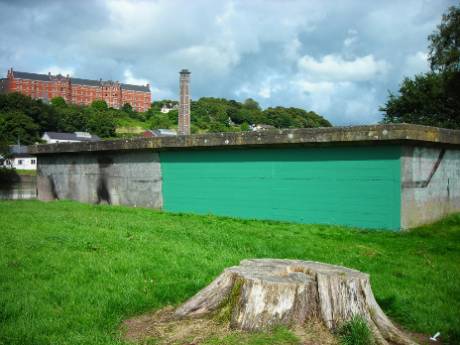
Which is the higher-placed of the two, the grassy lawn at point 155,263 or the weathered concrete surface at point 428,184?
the weathered concrete surface at point 428,184

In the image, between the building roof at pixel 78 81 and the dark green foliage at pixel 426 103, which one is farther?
the building roof at pixel 78 81

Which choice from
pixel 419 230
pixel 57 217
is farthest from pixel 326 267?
pixel 57 217

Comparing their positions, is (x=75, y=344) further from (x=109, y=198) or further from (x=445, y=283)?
(x=109, y=198)

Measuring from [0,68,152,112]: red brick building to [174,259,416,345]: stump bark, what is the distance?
165 metres

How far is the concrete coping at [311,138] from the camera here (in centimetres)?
1034

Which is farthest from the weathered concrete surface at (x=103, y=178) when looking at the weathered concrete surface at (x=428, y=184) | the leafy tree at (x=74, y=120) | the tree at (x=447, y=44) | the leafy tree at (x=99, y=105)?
the leafy tree at (x=99, y=105)

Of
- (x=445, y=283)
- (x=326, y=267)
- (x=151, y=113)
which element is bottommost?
(x=445, y=283)

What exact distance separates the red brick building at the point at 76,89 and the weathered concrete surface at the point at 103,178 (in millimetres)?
150352

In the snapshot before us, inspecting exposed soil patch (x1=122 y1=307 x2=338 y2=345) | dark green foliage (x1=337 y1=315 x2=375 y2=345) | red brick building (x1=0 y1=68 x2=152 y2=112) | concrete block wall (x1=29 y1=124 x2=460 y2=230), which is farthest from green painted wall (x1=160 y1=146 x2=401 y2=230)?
red brick building (x1=0 y1=68 x2=152 y2=112)

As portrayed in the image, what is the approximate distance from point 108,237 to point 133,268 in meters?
2.25

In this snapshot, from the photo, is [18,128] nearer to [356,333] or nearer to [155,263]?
[155,263]

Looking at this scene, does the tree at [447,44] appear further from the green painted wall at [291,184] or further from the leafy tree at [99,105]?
the leafy tree at [99,105]

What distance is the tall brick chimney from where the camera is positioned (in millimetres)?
31438

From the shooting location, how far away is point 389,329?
4586mm
